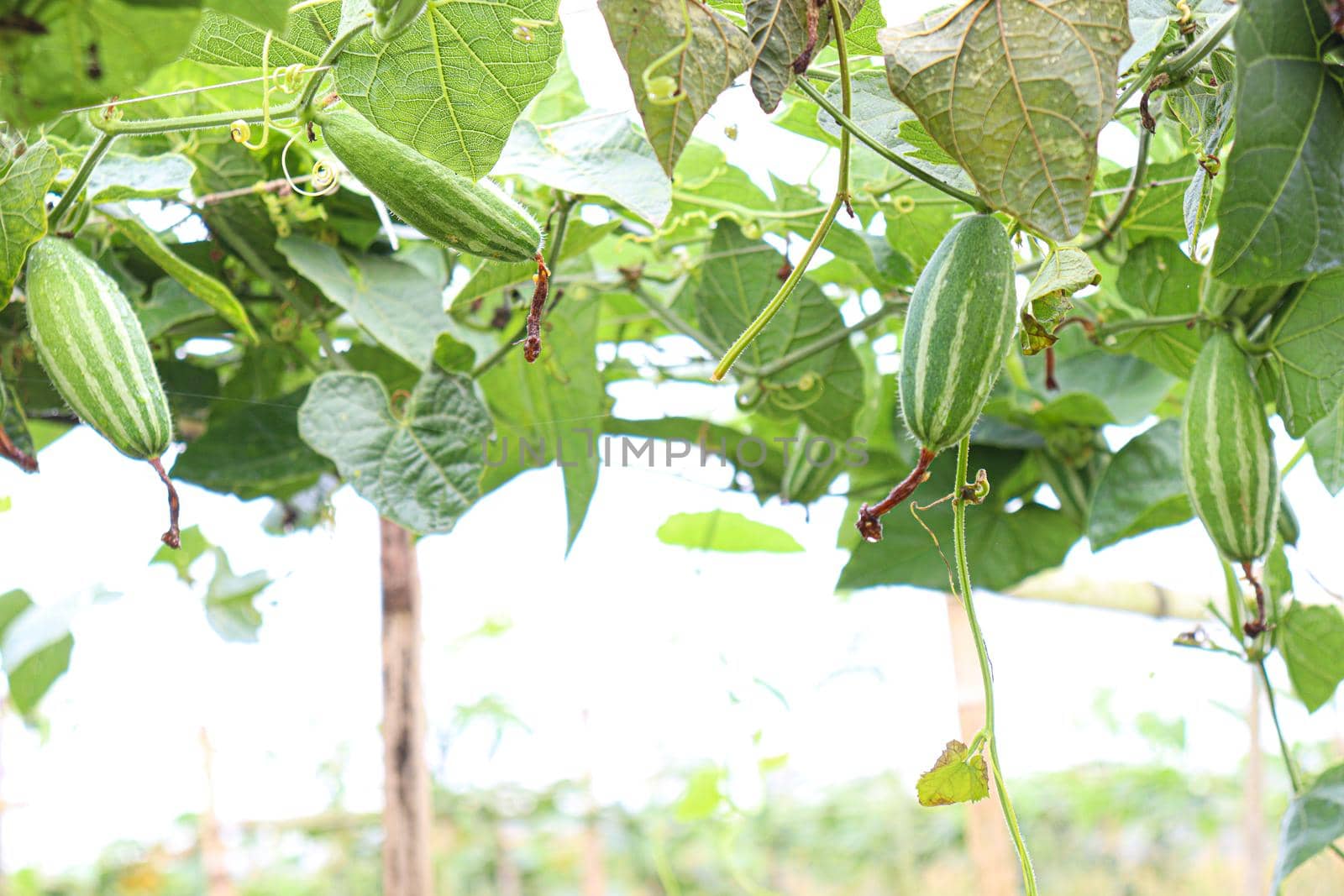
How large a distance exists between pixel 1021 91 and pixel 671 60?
89 millimetres

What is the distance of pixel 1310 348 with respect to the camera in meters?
0.46

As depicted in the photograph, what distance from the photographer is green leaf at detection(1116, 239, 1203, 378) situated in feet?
1.83

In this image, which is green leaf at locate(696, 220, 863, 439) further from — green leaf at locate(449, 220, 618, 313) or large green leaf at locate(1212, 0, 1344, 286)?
large green leaf at locate(1212, 0, 1344, 286)

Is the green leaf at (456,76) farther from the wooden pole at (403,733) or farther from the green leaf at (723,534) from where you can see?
the green leaf at (723,534)

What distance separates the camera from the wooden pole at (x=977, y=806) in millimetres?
1232

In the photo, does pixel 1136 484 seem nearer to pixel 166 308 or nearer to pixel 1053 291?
pixel 1053 291

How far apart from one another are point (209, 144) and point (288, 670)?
3.40 meters

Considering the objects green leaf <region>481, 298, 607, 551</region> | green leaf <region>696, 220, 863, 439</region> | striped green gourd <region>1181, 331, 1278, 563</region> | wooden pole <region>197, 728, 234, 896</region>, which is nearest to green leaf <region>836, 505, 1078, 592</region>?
green leaf <region>696, 220, 863, 439</region>

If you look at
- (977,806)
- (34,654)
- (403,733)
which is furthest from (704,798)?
(34,654)

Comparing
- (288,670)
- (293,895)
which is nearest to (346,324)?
(288,670)

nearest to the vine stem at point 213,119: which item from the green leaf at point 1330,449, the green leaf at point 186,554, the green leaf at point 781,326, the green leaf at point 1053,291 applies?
the green leaf at point 1053,291

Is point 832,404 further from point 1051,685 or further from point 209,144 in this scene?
point 1051,685

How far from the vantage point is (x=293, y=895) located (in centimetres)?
446

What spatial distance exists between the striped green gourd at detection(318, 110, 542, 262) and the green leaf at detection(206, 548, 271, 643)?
1.94ft
